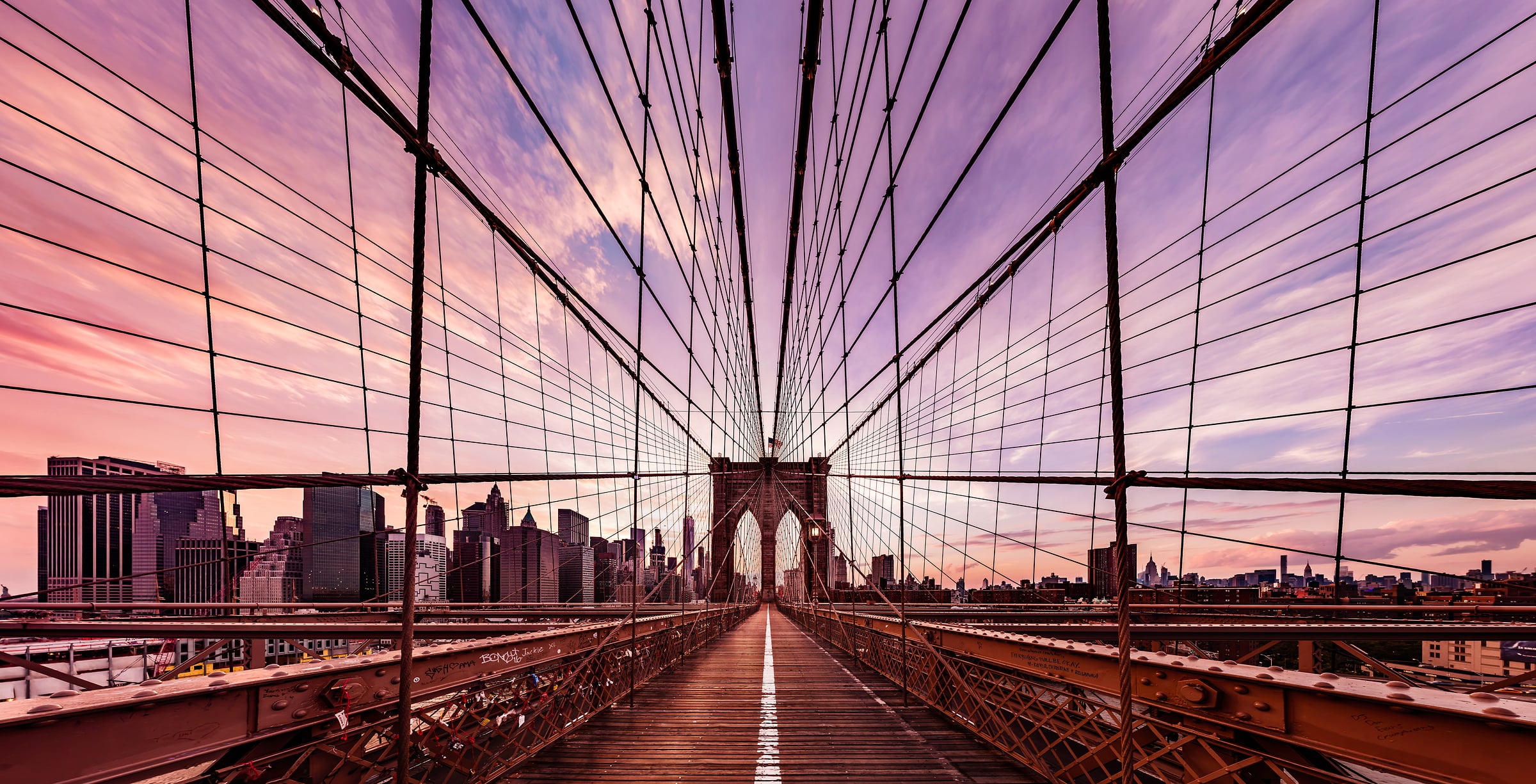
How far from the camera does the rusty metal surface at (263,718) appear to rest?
5.97ft

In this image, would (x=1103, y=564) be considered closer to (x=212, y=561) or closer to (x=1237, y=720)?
(x=1237, y=720)

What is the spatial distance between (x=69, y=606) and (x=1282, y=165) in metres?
8.81

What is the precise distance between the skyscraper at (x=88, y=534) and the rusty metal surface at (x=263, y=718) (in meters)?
2.05

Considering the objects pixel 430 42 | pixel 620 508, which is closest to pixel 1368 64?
pixel 430 42

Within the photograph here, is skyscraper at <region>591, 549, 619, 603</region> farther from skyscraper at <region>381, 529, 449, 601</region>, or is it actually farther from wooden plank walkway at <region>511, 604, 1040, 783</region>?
wooden plank walkway at <region>511, 604, 1040, 783</region>

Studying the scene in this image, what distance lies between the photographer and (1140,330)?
233 inches

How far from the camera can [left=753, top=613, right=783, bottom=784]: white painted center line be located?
160 inches

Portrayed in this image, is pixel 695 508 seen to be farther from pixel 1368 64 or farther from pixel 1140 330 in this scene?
pixel 1368 64

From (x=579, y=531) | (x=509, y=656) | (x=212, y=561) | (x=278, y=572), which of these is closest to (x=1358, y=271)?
(x=509, y=656)

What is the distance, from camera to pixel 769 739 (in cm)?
487

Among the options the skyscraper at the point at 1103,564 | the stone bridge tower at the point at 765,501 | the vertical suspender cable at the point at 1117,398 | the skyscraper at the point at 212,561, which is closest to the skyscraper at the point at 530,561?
the skyscraper at the point at 212,561

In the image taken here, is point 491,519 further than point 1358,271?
Yes

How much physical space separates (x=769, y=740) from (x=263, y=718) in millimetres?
3806

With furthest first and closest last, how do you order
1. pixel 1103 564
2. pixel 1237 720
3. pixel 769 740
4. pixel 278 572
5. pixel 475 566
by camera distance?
pixel 475 566 → pixel 1103 564 → pixel 278 572 → pixel 769 740 → pixel 1237 720
